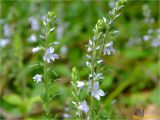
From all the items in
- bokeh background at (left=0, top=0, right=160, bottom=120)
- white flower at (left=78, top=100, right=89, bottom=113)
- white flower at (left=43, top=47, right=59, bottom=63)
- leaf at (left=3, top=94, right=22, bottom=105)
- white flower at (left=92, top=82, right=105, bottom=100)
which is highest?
bokeh background at (left=0, top=0, right=160, bottom=120)

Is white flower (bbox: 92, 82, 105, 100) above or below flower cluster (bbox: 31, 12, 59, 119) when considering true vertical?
below

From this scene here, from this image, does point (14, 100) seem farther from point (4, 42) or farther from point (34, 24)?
point (34, 24)

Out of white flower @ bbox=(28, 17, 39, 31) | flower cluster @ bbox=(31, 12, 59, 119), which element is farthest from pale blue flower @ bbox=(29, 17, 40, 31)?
flower cluster @ bbox=(31, 12, 59, 119)

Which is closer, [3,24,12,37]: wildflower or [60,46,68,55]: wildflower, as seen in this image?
[3,24,12,37]: wildflower

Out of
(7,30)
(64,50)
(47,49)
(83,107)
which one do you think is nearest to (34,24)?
(7,30)

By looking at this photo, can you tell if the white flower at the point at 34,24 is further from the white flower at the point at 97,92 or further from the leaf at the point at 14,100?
the white flower at the point at 97,92

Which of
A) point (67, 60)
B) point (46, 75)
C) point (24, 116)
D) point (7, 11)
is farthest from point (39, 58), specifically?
point (46, 75)

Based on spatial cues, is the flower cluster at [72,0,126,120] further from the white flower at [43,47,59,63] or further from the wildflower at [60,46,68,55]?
the wildflower at [60,46,68,55]

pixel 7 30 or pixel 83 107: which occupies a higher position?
pixel 7 30

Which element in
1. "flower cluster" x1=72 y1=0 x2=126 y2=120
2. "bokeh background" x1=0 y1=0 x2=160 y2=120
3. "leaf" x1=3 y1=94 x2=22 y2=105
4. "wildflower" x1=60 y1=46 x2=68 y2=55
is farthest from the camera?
"wildflower" x1=60 y1=46 x2=68 y2=55

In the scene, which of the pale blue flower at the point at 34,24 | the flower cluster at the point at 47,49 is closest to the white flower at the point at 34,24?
the pale blue flower at the point at 34,24
